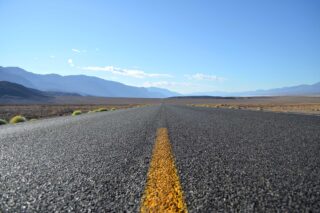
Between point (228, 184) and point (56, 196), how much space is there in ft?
3.23

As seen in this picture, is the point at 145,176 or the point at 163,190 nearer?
the point at 163,190

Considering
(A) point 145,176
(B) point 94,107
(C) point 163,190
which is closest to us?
(C) point 163,190

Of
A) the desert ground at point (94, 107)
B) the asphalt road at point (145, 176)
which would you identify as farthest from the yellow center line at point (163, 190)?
the desert ground at point (94, 107)

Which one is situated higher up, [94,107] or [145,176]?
[145,176]

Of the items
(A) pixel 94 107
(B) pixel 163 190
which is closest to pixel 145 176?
(B) pixel 163 190

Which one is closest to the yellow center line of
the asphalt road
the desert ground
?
the asphalt road

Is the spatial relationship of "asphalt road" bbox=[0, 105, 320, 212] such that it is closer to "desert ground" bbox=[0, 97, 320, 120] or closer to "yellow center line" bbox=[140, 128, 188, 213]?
"yellow center line" bbox=[140, 128, 188, 213]

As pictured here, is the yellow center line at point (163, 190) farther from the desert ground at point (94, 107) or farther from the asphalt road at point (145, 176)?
the desert ground at point (94, 107)

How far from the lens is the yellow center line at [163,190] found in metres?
1.31

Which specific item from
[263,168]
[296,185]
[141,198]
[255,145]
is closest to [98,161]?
[141,198]

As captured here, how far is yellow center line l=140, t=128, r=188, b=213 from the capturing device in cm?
131

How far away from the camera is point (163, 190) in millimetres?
1544

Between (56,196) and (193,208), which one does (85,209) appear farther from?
(193,208)

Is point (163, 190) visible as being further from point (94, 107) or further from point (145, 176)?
point (94, 107)
